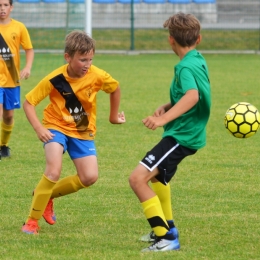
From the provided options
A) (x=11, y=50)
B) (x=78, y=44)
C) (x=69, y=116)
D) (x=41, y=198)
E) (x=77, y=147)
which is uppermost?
(x=78, y=44)

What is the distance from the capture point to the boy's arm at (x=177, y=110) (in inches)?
167

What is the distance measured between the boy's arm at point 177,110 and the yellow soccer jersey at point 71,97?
35.1 inches

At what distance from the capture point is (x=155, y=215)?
449cm

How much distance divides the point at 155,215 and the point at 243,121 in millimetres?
1028

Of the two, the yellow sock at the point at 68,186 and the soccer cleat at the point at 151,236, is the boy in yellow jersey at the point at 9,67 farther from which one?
the soccer cleat at the point at 151,236

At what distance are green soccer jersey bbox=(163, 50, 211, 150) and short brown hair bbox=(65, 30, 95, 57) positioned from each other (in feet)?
2.21

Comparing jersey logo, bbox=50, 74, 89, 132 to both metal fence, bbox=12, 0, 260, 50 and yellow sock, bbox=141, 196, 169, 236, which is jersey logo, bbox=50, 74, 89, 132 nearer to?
yellow sock, bbox=141, 196, 169, 236

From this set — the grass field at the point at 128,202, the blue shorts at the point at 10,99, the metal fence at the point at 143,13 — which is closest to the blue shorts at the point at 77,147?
the grass field at the point at 128,202

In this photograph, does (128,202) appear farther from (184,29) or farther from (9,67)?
(9,67)

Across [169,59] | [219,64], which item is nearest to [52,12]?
[169,59]

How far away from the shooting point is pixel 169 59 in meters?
19.5

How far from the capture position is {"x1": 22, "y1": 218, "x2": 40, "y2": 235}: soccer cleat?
4945mm

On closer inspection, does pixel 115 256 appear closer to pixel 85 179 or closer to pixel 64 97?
pixel 85 179

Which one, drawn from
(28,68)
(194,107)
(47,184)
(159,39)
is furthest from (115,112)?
(159,39)
